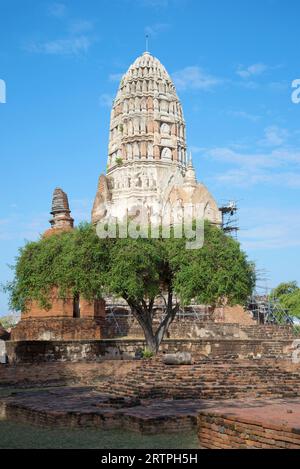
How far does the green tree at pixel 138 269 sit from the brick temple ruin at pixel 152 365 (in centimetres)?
217

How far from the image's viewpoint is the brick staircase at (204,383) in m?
13.3

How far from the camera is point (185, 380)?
13.9 meters

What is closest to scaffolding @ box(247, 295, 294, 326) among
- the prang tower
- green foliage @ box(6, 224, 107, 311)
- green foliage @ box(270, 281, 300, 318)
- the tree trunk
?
green foliage @ box(270, 281, 300, 318)

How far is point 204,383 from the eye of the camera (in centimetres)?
1366

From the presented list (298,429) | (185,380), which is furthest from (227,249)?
(298,429)

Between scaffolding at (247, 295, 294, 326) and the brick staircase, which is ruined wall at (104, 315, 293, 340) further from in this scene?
the brick staircase

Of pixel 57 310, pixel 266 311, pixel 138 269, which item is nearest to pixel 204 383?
pixel 138 269

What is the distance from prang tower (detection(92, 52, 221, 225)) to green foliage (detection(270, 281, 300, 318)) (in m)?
11.9

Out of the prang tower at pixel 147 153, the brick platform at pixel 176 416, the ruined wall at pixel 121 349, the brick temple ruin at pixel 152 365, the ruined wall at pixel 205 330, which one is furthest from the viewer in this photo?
the prang tower at pixel 147 153

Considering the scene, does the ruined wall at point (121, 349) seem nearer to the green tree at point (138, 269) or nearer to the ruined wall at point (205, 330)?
the green tree at point (138, 269)

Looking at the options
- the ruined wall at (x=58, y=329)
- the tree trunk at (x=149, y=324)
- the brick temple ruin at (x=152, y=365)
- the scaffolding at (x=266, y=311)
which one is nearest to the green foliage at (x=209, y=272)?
the tree trunk at (x=149, y=324)

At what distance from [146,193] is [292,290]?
1688 centimetres

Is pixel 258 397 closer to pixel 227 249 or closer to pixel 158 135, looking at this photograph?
pixel 227 249

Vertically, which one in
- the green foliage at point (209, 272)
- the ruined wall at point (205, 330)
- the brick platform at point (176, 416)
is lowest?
the brick platform at point (176, 416)
